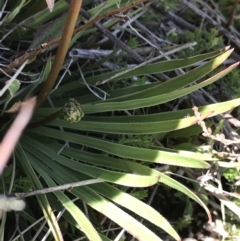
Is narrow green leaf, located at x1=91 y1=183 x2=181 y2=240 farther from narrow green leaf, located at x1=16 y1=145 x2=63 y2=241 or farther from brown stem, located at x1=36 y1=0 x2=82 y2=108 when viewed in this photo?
brown stem, located at x1=36 y1=0 x2=82 y2=108

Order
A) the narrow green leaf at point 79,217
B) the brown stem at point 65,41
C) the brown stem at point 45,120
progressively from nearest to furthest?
the brown stem at point 65,41
the narrow green leaf at point 79,217
the brown stem at point 45,120

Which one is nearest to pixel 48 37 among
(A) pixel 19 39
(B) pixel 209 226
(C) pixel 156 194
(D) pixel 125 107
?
(A) pixel 19 39

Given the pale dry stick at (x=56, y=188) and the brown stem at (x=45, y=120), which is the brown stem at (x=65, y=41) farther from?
the pale dry stick at (x=56, y=188)

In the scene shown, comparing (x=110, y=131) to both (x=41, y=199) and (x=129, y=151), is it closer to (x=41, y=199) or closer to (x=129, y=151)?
(x=129, y=151)

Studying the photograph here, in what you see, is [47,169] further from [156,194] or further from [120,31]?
[120,31]

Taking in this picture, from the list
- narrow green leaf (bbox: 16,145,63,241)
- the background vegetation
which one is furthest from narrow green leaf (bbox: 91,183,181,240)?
narrow green leaf (bbox: 16,145,63,241)

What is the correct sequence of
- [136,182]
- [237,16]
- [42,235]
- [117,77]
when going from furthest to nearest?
1. [237,16]
2. [117,77]
3. [42,235]
4. [136,182]

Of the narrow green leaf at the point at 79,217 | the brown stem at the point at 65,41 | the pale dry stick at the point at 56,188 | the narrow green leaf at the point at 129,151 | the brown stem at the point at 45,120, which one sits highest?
the brown stem at the point at 65,41

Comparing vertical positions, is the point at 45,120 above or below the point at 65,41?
below

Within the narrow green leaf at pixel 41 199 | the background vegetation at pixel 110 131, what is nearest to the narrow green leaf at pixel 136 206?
the background vegetation at pixel 110 131

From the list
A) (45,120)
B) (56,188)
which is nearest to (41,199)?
(56,188)

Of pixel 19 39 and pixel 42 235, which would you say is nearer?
pixel 42 235
